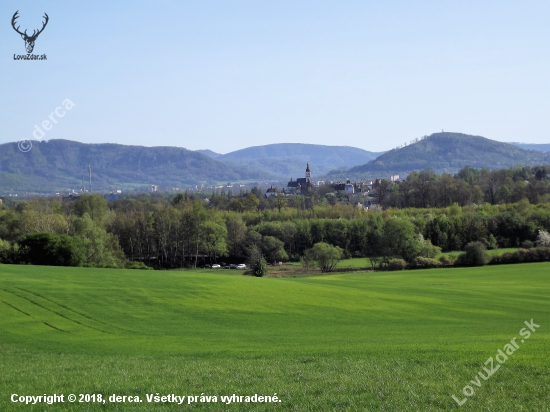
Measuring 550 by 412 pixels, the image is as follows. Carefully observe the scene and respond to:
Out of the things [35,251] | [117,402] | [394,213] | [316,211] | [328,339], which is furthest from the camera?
[316,211]

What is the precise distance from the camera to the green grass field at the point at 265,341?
13711 mm

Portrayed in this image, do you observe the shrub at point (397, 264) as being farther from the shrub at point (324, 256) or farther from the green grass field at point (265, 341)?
the green grass field at point (265, 341)

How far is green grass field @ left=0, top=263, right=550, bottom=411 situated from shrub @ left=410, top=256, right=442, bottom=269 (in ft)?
73.8

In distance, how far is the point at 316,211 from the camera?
144 metres

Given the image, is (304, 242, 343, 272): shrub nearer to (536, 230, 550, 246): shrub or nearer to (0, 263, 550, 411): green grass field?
(0, 263, 550, 411): green grass field

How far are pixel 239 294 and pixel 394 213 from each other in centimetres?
9246

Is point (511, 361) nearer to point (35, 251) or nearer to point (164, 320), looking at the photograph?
point (164, 320)

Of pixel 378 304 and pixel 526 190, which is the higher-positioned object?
pixel 526 190

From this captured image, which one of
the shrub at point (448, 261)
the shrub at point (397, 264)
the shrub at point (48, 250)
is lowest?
the shrub at point (397, 264)

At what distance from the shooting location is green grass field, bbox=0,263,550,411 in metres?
13.7

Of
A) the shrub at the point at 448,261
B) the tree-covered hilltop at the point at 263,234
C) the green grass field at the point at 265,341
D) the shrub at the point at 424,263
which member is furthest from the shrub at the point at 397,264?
the green grass field at the point at 265,341

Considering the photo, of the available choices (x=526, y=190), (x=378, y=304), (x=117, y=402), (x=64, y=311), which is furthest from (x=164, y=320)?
(x=526, y=190)

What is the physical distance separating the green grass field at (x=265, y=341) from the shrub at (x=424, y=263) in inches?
885

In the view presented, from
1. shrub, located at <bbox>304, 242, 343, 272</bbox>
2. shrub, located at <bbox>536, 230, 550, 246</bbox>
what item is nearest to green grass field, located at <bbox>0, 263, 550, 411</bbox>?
shrub, located at <bbox>304, 242, 343, 272</bbox>
